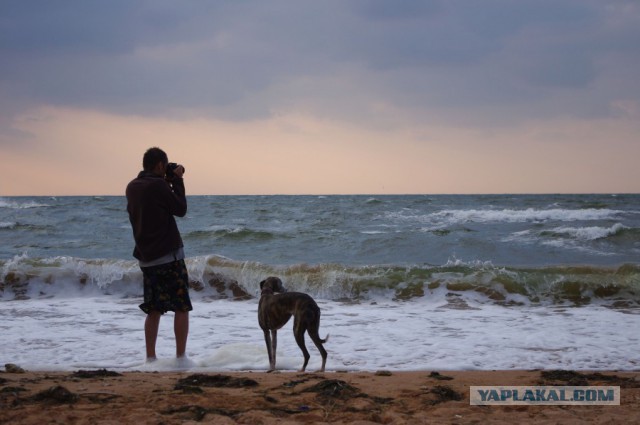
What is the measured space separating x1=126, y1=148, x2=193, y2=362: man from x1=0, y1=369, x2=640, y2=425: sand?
2.79 feet

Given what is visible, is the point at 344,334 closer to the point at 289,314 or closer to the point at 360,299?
the point at 289,314

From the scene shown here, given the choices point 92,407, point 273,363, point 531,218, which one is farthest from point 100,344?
point 531,218

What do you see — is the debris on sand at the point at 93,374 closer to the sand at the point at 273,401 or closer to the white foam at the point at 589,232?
the sand at the point at 273,401

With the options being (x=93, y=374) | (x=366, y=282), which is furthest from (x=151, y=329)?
(x=366, y=282)

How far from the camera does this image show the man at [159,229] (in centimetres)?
553

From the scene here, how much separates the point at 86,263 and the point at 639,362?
10.5 metres

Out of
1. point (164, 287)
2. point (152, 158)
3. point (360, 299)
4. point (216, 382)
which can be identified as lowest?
point (360, 299)

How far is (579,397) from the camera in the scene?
443 cm

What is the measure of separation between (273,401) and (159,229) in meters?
2.17

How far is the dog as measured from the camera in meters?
5.39

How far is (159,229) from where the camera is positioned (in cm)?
556

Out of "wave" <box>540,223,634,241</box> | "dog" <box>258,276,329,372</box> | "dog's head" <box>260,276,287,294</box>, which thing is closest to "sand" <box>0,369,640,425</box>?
"dog" <box>258,276,329,372</box>

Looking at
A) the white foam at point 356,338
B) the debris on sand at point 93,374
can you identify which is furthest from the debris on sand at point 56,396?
the white foam at point 356,338

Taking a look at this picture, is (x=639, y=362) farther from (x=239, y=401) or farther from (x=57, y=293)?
(x=57, y=293)
